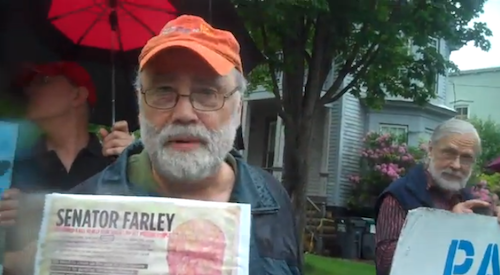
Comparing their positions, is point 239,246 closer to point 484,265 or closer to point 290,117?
point 484,265

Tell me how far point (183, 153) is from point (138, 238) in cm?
31

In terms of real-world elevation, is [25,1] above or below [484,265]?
above

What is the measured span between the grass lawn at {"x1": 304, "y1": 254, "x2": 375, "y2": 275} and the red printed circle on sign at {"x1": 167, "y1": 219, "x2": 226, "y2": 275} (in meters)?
9.39

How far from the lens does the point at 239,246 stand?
163 cm

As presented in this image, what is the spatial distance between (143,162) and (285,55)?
5.80m

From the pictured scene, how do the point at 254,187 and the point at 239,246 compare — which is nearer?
the point at 239,246

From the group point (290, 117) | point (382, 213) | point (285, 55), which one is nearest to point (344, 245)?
point (290, 117)

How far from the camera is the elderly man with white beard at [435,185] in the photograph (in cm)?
276

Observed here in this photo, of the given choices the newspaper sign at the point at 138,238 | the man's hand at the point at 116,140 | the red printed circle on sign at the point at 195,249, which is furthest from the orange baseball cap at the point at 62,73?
the red printed circle on sign at the point at 195,249

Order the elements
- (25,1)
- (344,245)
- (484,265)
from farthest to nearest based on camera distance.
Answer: (344,245) < (25,1) < (484,265)

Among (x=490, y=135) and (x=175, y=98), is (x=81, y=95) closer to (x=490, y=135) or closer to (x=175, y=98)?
(x=175, y=98)

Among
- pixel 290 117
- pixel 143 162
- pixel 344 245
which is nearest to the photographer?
pixel 143 162

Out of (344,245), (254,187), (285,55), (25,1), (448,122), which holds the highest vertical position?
(285,55)

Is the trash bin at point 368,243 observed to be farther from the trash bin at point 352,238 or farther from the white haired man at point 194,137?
the white haired man at point 194,137
